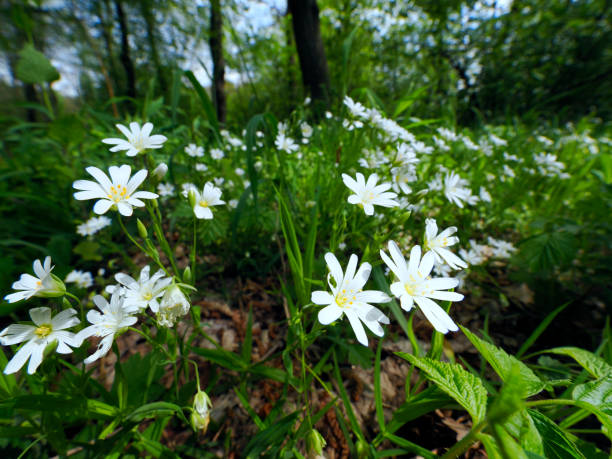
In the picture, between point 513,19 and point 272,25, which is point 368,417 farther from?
point 513,19

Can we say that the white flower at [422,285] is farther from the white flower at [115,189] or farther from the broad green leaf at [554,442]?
the white flower at [115,189]

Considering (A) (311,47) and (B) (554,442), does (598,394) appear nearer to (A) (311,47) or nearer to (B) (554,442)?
(B) (554,442)

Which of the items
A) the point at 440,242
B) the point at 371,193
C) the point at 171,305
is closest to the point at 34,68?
the point at 171,305

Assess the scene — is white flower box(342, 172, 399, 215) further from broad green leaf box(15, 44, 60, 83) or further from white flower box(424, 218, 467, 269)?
broad green leaf box(15, 44, 60, 83)

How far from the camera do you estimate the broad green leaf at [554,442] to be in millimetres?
557

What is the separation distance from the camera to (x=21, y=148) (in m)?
2.94

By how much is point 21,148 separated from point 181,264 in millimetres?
2696

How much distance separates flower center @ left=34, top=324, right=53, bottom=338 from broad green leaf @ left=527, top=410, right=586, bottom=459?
1.27 m

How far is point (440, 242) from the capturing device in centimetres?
87

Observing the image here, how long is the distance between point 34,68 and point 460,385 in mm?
3442

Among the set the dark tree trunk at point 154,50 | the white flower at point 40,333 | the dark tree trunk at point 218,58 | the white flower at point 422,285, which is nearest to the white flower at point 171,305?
the white flower at point 40,333

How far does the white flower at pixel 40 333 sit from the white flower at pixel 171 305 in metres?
0.21

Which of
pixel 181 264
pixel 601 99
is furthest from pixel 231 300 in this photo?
pixel 601 99

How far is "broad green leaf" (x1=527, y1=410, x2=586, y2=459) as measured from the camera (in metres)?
0.56
